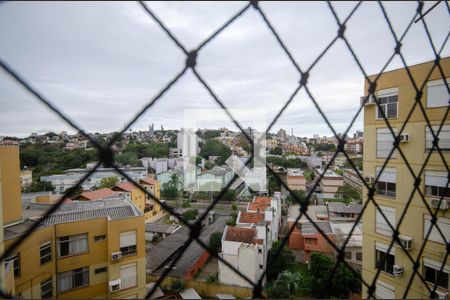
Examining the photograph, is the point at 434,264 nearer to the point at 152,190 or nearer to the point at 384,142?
the point at 384,142

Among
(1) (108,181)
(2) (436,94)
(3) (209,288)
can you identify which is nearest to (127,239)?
(3) (209,288)

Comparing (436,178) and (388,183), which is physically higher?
(436,178)

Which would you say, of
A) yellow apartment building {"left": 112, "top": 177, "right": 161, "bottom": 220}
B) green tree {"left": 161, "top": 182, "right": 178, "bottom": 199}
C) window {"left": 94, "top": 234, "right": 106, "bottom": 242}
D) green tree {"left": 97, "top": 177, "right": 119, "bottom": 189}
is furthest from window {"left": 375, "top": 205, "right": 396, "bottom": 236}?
green tree {"left": 161, "top": 182, "right": 178, "bottom": 199}

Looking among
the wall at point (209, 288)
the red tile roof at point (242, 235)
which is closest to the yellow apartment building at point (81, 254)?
the wall at point (209, 288)

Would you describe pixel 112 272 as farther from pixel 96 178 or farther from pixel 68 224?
pixel 96 178

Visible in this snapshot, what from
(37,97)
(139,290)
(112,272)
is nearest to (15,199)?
(112,272)

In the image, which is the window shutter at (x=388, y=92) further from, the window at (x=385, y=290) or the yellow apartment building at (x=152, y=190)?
the yellow apartment building at (x=152, y=190)

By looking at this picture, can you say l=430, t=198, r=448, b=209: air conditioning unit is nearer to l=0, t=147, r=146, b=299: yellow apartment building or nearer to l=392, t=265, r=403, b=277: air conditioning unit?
l=392, t=265, r=403, b=277: air conditioning unit
